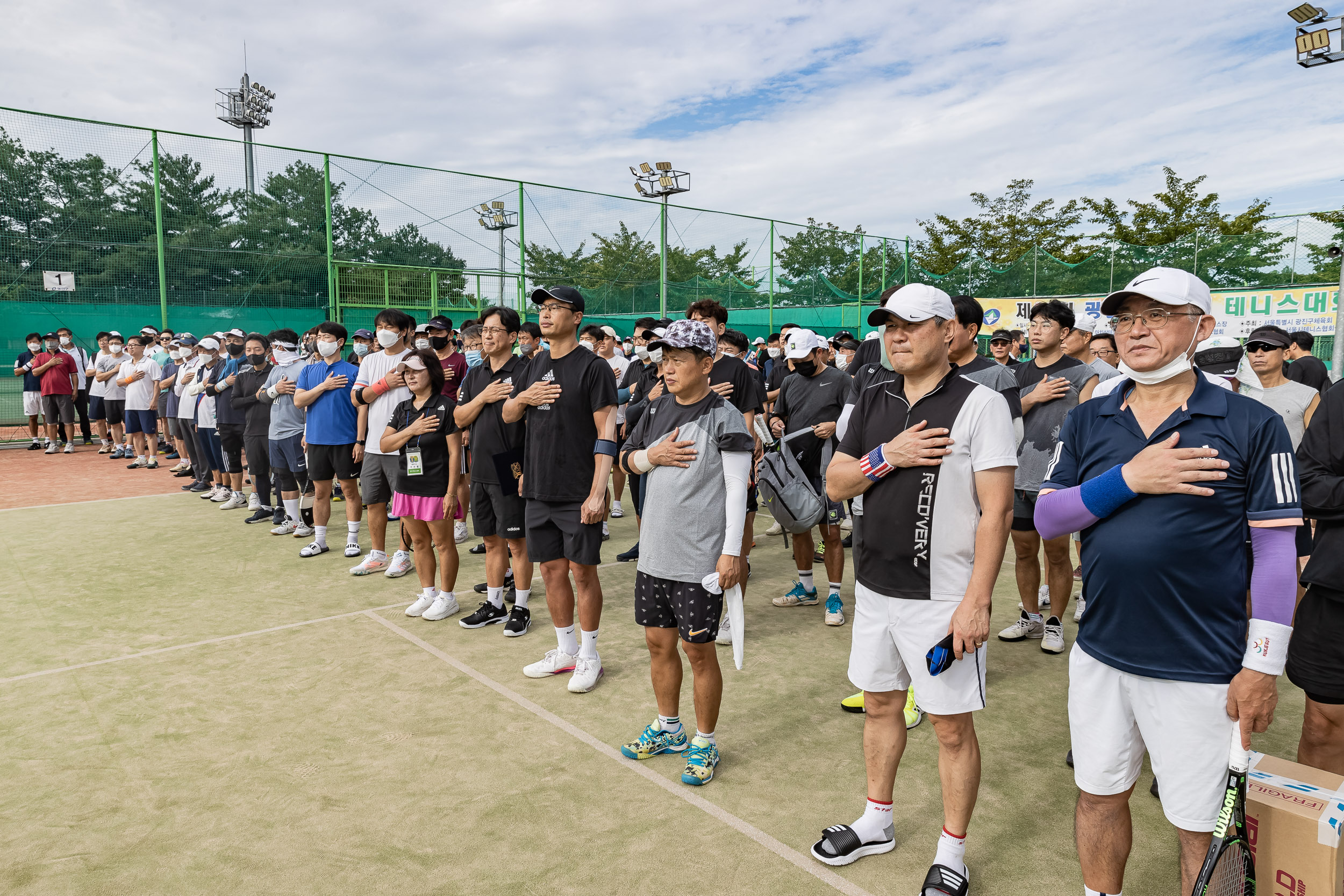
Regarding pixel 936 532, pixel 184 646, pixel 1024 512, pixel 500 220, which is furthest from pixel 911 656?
pixel 500 220

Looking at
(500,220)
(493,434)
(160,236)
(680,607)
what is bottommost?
(680,607)

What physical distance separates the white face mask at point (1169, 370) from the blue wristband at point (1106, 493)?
27cm

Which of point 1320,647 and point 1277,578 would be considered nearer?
point 1277,578

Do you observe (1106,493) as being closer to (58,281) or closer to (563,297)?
(563,297)

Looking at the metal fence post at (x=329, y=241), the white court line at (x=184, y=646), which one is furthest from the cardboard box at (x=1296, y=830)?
the metal fence post at (x=329, y=241)

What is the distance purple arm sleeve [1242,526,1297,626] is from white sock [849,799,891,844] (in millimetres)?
1565

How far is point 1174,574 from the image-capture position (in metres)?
2.22

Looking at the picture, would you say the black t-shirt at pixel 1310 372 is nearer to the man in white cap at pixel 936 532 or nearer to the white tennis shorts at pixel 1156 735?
the man in white cap at pixel 936 532

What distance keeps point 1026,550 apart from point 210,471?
10728 millimetres

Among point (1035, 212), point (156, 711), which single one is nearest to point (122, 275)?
point (156, 711)

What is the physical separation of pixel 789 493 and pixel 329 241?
583 inches

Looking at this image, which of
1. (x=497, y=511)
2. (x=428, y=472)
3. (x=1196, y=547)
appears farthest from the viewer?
(x=428, y=472)

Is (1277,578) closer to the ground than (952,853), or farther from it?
farther from it

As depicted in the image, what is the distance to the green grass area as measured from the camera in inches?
120
